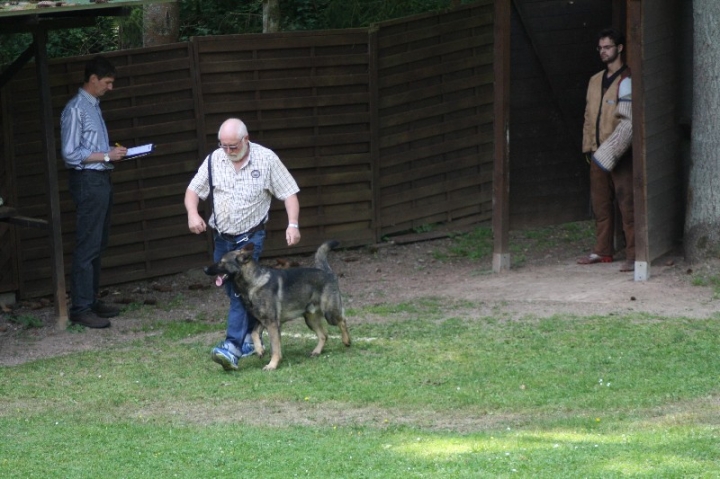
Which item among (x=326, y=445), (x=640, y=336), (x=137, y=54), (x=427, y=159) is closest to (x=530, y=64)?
(x=427, y=159)

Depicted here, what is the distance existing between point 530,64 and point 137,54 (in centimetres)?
446

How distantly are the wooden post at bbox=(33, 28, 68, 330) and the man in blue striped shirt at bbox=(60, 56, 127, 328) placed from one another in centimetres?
15

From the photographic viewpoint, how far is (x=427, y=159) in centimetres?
1426

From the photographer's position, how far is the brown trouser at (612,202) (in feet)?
38.9

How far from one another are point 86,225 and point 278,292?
2694mm

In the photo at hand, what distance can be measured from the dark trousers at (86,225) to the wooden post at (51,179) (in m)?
0.15

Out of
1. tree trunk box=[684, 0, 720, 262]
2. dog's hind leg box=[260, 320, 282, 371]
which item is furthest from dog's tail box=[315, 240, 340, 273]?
tree trunk box=[684, 0, 720, 262]

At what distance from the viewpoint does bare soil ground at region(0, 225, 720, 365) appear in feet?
34.3

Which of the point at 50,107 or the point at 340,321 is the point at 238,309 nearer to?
the point at 340,321

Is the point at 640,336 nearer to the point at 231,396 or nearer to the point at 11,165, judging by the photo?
the point at 231,396

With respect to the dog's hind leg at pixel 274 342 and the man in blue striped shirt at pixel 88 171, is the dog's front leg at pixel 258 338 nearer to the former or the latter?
the dog's hind leg at pixel 274 342

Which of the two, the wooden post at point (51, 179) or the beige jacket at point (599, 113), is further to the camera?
the beige jacket at point (599, 113)

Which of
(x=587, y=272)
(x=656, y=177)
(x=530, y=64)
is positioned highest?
(x=530, y=64)

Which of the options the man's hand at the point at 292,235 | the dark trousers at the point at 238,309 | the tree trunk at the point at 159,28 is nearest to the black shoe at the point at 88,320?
the dark trousers at the point at 238,309
